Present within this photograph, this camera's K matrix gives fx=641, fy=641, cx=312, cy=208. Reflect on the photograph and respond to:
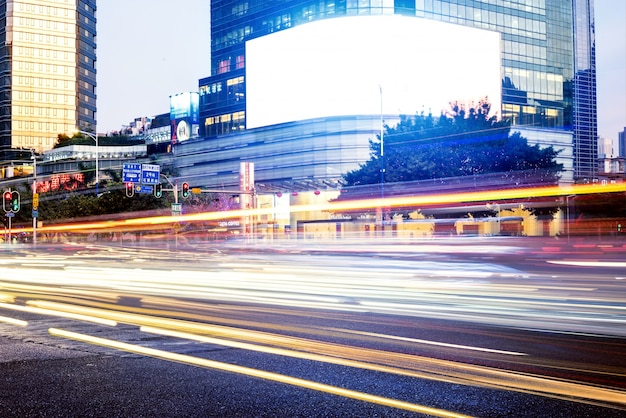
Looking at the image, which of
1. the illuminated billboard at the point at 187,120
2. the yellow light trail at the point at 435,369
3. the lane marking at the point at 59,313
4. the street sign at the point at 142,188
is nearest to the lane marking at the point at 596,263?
the yellow light trail at the point at 435,369

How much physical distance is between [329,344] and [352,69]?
82.8 m

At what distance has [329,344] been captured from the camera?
9641 millimetres

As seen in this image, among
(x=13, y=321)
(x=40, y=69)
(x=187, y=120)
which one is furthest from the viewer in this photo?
(x=40, y=69)

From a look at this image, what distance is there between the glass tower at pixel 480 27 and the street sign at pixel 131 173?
166 ft

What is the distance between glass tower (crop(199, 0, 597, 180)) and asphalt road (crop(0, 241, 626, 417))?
80.4 metres

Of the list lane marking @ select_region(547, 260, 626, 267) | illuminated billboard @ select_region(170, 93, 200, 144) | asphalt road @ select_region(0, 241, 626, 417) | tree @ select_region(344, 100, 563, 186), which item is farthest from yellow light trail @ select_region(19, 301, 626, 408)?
illuminated billboard @ select_region(170, 93, 200, 144)

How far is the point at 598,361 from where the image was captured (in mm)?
8188

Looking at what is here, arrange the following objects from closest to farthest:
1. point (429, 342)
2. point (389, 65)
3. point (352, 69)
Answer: point (429, 342) < point (389, 65) < point (352, 69)

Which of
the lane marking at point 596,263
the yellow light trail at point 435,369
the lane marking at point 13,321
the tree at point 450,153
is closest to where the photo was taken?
the yellow light trail at point 435,369

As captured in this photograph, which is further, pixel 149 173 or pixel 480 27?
pixel 480 27

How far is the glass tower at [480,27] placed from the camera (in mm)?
97438

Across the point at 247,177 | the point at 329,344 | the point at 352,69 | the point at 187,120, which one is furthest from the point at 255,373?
the point at 187,120

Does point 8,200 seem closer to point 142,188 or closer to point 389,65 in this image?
point 142,188

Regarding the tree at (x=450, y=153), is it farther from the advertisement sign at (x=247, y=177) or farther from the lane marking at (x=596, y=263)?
the lane marking at (x=596, y=263)
